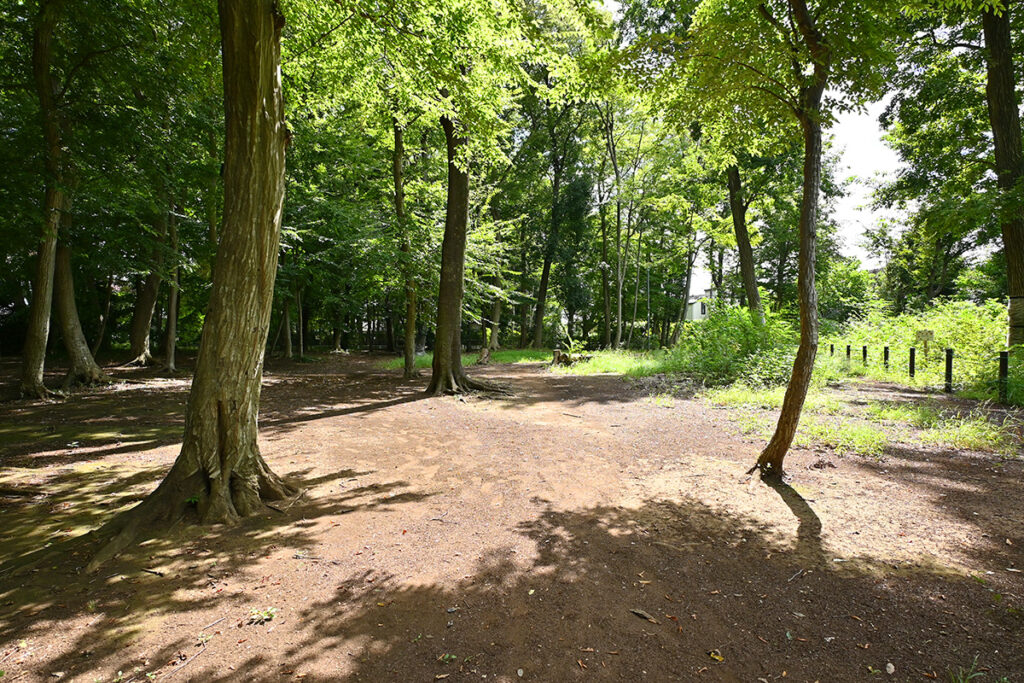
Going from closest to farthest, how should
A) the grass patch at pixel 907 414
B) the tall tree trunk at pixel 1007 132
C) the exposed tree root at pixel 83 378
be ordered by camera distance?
the grass patch at pixel 907 414, the tall tree trunk at pixel 1007 132, the exposed tree root at pixel 83 378

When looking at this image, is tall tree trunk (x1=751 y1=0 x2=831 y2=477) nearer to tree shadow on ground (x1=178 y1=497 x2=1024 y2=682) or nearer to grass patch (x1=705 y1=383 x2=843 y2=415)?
tree shadow on ground (x1=178 y1=497 x2=1024 y2=682)

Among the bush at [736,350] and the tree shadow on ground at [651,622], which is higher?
the bush at [736,350]

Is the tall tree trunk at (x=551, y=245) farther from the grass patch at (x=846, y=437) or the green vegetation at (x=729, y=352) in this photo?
the grass patch at (x=846, y=437)

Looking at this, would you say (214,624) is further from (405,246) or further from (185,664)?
(405,246)

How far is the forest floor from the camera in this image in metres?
2.38

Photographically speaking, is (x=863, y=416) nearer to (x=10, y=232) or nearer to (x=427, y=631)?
(x=427, y=631)

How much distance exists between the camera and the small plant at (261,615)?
105 inches

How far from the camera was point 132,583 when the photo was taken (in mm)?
2936

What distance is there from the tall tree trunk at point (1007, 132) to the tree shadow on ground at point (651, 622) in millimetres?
10730

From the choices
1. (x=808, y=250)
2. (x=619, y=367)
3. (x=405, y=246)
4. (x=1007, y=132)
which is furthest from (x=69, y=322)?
(x=1007, y=132)

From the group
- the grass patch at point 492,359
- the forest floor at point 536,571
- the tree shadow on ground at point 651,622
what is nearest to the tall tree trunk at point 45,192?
the forest floor at point 536,571

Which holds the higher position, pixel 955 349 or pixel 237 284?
pixel 237 284

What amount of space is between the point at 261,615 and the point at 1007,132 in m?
15.4

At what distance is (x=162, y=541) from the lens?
3.45 meters
